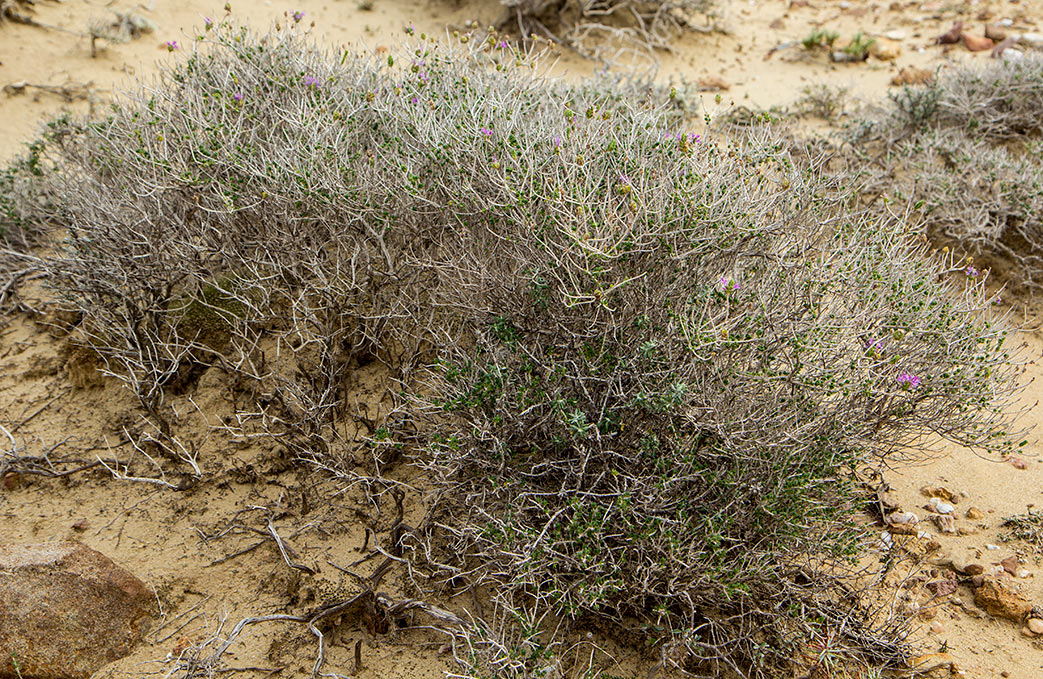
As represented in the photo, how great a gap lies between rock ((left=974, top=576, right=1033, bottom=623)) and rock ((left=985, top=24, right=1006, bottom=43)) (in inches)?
239

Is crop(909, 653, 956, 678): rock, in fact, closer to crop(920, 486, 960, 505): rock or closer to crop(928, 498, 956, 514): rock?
crop(928, 498, 956, 514): rock

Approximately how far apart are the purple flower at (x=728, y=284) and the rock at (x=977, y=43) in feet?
19.1

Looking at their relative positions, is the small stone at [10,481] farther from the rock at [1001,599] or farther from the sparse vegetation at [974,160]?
the sparse vegetation at [974,160]

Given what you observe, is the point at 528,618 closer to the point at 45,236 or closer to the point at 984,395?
the point at 984,395

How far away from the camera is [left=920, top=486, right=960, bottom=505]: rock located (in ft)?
11.8

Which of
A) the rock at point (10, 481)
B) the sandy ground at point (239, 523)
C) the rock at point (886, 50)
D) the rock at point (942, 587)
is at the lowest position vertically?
the rock at point (10, 481)

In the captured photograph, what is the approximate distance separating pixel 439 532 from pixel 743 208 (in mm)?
1761

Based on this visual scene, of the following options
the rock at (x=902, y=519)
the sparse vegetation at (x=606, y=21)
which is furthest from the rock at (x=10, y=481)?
the sparse vegetation at (x=606, y=21)

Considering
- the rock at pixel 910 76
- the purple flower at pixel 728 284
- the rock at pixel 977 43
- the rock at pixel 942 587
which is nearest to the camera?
the purple flower at pixel 728 284

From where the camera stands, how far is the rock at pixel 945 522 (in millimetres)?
3434

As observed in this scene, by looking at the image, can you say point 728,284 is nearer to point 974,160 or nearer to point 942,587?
point 942,587

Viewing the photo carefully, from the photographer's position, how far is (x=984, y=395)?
312 centimetres

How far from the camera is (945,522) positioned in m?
3.45

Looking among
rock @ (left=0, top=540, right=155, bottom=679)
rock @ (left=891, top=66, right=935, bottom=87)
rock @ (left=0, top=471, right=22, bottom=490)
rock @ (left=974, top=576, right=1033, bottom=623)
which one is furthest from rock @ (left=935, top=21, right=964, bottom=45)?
rock @ (left=0, top=471, right=22, bottom=490)
